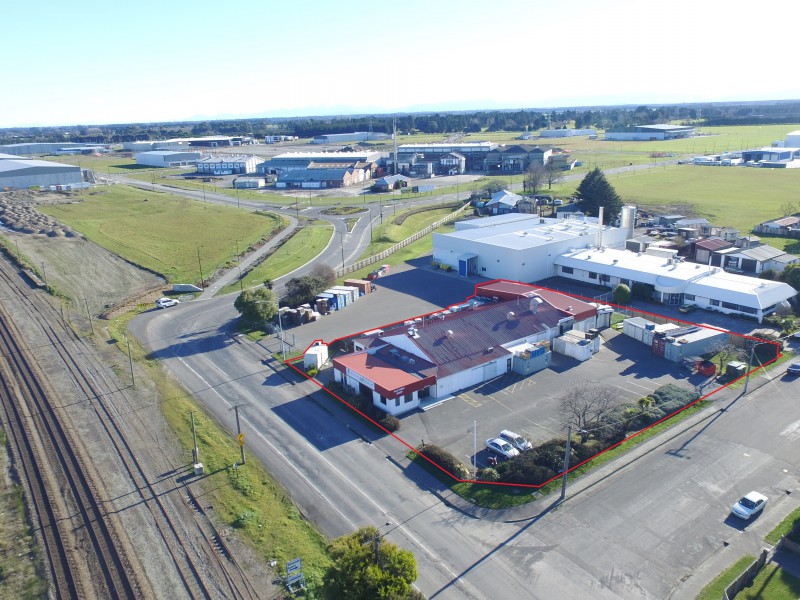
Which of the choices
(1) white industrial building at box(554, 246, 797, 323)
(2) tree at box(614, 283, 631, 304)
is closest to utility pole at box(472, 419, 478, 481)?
(2) tree at box(614, 283, 631, 304)

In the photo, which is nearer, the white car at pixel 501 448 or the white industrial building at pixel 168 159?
the white car at pixel 501 448

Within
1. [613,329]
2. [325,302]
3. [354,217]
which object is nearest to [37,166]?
[354,217]

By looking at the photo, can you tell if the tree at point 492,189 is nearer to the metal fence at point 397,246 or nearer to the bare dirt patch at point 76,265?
the metal fence at point 397,246

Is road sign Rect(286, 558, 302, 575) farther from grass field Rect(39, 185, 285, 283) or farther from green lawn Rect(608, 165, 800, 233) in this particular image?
green lawn Rect(608, 165, 800, 233)

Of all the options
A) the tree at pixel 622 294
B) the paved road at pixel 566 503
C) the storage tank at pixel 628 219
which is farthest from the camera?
the storage tank at pixel 628 219

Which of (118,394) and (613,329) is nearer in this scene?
(118,394)

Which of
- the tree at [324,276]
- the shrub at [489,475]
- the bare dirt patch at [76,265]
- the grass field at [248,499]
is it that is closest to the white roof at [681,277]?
the tree at [324,276]

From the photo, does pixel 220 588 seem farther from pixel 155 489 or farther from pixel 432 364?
pixel 432 364
